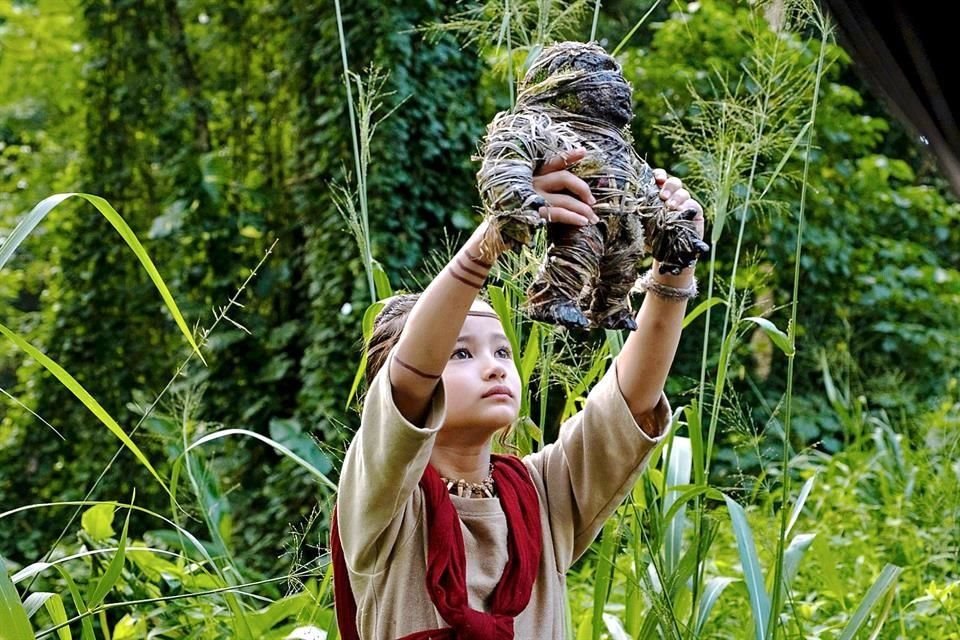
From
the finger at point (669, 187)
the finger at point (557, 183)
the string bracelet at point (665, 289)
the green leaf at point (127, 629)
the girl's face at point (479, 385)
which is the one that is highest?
the finger at point (557, 183)

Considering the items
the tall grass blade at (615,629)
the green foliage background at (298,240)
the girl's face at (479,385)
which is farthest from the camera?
the green foliage background at (298,240)

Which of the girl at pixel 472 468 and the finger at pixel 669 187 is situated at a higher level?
the finger at pixel 669 187

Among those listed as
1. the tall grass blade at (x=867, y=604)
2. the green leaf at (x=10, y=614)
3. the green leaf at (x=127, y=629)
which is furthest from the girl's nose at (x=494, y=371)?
the green leaf at (x=127, y=629)

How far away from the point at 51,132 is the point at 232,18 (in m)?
2.23

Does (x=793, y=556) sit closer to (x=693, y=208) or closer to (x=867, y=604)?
(x=867, y=604)

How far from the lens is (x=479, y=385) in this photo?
152 cm

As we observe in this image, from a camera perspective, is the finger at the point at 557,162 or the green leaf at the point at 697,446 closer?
the finger at the point at 557,162

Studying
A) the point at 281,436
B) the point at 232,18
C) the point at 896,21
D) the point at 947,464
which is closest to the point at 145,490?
the point at 281,436

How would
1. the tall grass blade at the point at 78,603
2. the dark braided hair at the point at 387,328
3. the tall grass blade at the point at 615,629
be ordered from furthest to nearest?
the tall grass blade at the point at 615,629, the tall grass blade at the point at 78,603, the dark braided hair at the point at 387,328

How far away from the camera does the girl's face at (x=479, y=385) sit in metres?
1.51

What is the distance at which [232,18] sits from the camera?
6.14 m

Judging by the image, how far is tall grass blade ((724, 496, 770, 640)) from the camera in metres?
1.78

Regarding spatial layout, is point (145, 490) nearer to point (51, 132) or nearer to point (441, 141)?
point (441, 141)

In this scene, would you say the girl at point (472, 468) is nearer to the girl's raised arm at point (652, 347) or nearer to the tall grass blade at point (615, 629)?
the girl's raised arm at point (652, 347)
